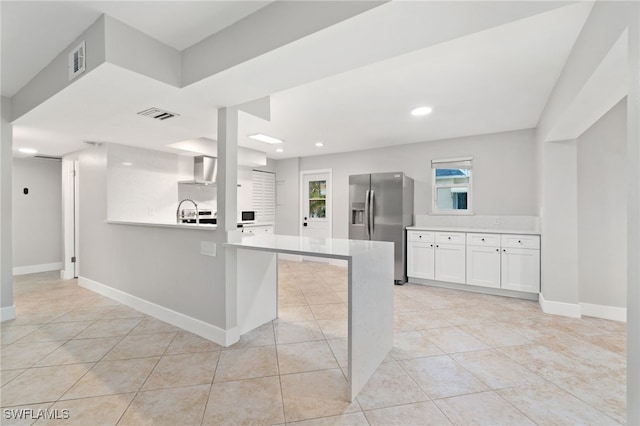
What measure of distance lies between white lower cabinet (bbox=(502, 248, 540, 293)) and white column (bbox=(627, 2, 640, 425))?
2.92m

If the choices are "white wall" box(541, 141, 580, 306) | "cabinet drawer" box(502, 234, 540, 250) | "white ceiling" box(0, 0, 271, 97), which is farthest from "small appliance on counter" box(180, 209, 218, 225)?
"white wall" box(541, 141, 580, 306)

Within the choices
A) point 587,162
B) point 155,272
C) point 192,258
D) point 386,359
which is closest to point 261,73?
point 192,258

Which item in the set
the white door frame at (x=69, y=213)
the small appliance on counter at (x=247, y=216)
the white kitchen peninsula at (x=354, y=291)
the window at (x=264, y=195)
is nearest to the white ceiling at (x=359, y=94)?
the white door frame at (x=69, y=213)

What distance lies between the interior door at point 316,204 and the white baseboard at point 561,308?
375cm

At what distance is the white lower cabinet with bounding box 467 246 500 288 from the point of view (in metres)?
3.92

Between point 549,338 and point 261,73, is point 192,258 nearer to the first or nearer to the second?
point 261,73

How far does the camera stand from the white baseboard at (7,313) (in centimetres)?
307

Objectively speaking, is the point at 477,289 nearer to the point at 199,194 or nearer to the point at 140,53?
the point at 140,53

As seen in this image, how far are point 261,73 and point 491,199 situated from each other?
408 centimetres

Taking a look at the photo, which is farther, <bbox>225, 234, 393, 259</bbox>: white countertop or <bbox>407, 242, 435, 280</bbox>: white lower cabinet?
<bbox>407, 242, 435, 280</bbox>: white lower cabinet

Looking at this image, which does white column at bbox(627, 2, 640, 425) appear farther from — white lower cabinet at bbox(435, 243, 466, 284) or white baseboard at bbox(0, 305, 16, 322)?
white baseboard at bbox(0, 305, 16, 322)

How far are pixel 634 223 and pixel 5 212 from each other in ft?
16.2

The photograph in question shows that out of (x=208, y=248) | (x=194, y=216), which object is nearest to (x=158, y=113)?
(x=208, y=248)

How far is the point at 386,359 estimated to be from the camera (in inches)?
90.8
